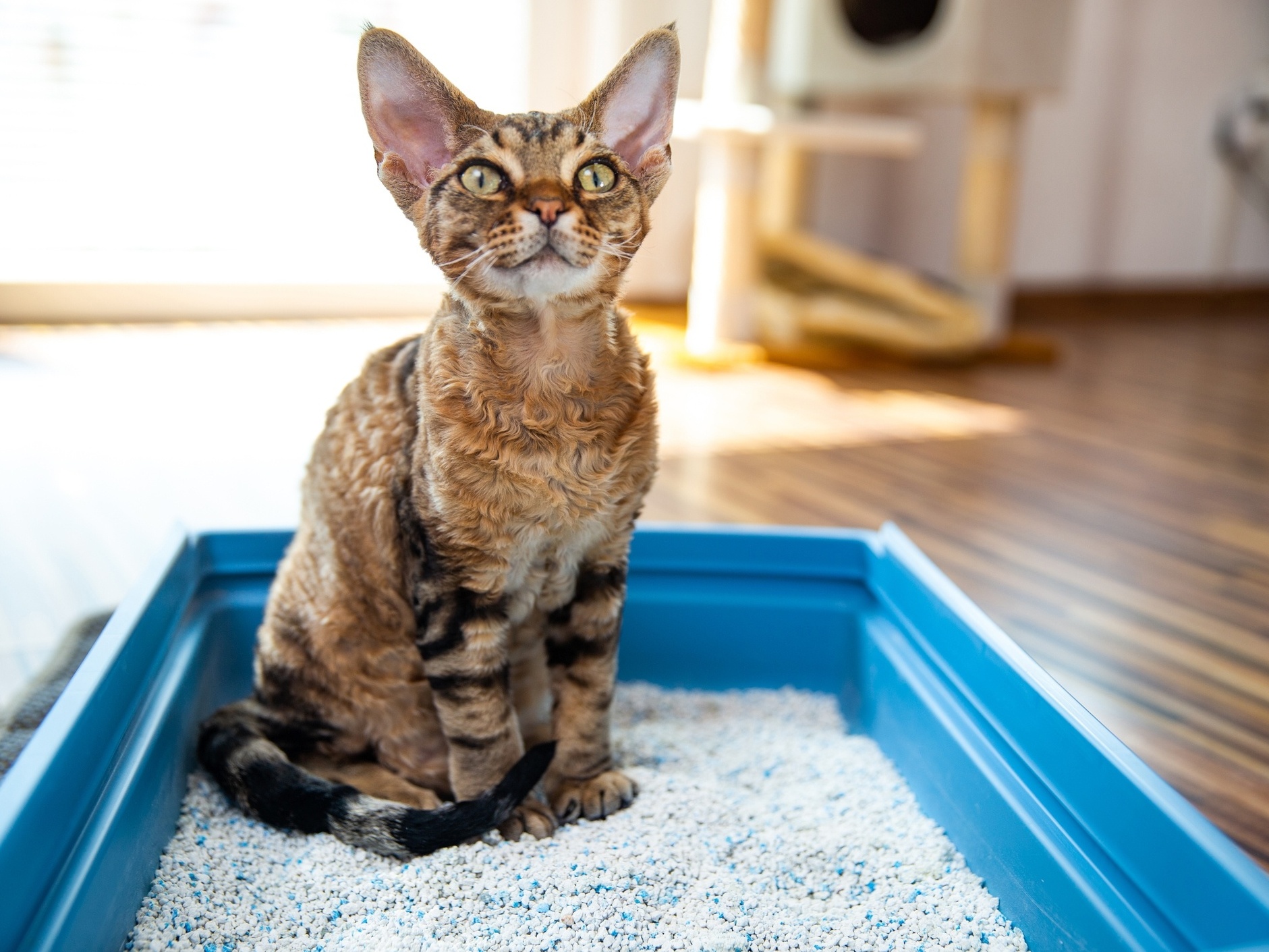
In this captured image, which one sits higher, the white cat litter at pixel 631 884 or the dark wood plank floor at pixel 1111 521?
the dark wood plank floor at pixel 1111 521

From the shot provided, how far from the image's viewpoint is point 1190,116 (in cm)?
444

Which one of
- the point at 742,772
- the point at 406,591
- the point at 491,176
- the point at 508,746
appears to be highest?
the point at 491,176

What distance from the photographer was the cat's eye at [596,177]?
0.89 meters

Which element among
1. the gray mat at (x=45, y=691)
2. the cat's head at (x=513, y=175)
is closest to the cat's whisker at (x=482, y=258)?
the cat's head at (x=513, y=175)

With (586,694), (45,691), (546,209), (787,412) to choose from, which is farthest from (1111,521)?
(45,691)

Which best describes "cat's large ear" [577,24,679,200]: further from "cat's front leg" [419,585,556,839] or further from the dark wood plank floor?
the dark wood plank floor

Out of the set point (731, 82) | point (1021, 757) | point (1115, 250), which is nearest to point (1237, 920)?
point (1021, 757)

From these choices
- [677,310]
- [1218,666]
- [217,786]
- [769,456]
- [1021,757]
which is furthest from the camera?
[677,310]

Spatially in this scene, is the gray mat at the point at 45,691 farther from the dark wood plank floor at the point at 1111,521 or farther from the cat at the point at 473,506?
the dark wood plank floor at the point at 1111,521

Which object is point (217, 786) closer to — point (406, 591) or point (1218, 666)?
point (406, 591)

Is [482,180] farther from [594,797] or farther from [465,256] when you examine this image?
[594,797]

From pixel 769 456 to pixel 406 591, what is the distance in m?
1.44

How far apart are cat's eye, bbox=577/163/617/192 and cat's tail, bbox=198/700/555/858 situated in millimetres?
499

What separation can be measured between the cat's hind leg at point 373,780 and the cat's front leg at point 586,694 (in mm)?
129
